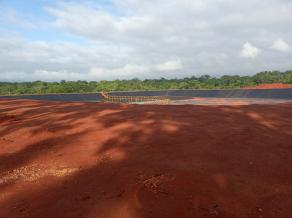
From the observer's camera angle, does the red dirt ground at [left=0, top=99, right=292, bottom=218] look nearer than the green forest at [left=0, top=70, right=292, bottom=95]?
Yes

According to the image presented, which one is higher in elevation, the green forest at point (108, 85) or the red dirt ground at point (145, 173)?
the green forest at point (108, 85)

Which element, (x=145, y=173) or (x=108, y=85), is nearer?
(x=145, y=173)

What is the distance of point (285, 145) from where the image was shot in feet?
23.2

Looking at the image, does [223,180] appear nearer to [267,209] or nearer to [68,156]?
[267,209]

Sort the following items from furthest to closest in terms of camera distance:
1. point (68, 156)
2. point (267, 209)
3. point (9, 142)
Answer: point (9, 142)
point (68, 156)
point (267, 209)

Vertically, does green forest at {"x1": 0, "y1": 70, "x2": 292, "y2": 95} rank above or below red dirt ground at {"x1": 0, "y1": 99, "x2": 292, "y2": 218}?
above

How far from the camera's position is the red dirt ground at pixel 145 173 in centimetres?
364

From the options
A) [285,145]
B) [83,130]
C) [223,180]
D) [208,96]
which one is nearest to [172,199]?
[223,180]

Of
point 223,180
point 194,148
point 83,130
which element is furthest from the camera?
point 83,130

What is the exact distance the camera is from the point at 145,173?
4930 millimetres

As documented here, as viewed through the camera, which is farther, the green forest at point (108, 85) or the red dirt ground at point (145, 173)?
the green forest at point (108, 85)

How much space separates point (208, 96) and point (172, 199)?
169 feet

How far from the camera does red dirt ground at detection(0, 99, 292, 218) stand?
3.64 meters

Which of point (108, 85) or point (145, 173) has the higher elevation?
point (108, 85)
